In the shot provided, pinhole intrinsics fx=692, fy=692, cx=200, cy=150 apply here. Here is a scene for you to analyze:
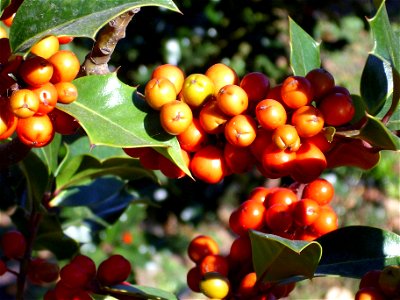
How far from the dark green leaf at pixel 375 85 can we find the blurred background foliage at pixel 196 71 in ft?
2.75

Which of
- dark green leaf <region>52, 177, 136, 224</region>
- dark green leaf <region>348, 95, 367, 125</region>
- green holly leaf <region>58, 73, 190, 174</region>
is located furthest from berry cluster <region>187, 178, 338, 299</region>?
dark green leaf <region>52, 177, 136, 224</region>

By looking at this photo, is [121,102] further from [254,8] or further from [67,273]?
[254,8]

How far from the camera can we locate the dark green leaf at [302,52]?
120cm

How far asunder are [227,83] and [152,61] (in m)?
1.80

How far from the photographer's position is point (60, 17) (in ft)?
3.05

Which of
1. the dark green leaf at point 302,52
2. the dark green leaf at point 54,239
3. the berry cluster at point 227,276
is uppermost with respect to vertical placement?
the dark green leaf at point 302,52

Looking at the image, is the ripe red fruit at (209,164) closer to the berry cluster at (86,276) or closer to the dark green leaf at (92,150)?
the berry cluster at (86,276)

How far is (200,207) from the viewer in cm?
362

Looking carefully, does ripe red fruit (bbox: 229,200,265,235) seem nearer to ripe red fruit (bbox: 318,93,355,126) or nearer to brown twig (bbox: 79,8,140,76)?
ripe red fruit (bbox: 318,93,355,126)

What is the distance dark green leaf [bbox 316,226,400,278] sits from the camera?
109 centimetres

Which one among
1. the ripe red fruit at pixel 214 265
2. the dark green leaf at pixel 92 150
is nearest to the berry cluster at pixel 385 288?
the ripe red fruit at pixel 214 265

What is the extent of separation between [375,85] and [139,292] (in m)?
0.54

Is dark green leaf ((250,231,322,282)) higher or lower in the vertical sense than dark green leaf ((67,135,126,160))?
higher

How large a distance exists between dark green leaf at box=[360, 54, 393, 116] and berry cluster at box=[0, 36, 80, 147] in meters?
0.43
